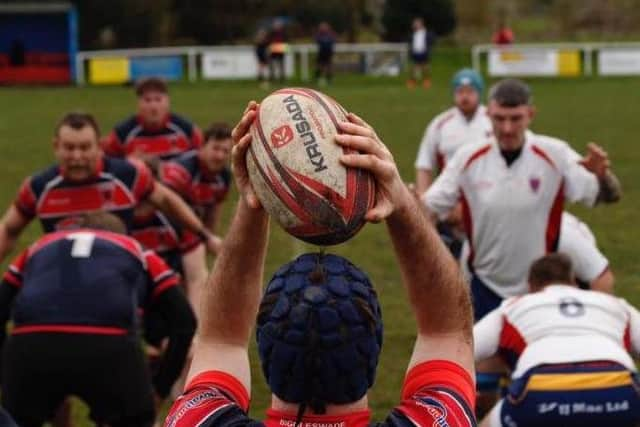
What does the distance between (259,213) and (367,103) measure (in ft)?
90.0

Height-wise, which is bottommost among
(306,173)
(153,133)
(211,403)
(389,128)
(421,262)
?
(389,128)

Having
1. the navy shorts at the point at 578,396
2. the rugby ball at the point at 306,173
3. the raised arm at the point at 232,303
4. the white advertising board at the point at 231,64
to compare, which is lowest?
the white advertising board at the point at 231,64

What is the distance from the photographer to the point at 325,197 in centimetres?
268

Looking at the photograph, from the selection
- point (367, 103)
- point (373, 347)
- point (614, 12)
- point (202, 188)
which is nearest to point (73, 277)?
point (373, 347)

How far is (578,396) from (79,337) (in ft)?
6.83

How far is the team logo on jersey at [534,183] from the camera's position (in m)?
7.57

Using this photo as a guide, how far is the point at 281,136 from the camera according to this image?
2740 mm

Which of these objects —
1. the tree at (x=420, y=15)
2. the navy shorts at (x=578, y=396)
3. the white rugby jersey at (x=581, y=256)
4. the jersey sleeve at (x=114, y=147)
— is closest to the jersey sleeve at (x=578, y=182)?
the white rugby jersey at (x=581, y=256)

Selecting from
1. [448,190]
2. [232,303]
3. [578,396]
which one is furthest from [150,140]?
[232,303]

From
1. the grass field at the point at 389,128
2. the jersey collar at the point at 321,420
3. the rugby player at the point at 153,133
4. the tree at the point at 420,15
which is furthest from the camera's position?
the tree at the point at 420,15

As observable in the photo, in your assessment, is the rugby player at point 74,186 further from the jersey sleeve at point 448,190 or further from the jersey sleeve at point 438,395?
the jersey sleeve at point 438,395

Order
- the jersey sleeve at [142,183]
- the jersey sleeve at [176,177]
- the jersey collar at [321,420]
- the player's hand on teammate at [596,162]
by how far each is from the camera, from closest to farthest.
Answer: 1. the jersey collar at [321,420]
2. the player's hand on teammate at [596,162]
3. the jersey sleeve at [142,183]
4. the jersey sleeve at [176,177]

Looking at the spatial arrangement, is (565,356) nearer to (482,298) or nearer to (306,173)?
(482,298)

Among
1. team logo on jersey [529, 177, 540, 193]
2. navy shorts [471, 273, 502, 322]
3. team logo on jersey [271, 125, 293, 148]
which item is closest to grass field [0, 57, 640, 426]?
navy shorts [471, 273, 502, 322]
